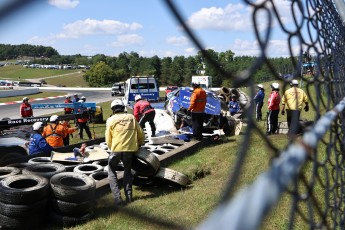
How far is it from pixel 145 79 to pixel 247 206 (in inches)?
1104

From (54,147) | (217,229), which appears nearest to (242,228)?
(217,229)

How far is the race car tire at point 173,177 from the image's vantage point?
749 cm

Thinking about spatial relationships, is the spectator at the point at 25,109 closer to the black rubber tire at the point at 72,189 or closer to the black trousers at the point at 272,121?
the black trousers at the point at 272,121

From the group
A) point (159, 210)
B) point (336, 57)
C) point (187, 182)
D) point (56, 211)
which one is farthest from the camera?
point (187, 182)

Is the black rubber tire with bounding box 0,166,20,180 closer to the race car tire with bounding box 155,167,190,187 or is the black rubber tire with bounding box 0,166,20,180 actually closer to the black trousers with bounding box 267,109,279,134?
the race car tire with bounding box 155,167,190,187

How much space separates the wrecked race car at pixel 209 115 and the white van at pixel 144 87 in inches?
537

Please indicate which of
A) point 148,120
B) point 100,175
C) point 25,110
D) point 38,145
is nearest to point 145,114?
point 148,120

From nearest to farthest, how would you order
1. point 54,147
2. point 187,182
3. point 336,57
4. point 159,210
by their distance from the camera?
point 336,57
point 159,210
point 187,182
point 54,147

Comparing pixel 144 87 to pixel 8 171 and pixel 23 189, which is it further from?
pixel 23 189

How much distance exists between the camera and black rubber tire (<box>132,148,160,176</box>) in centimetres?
738

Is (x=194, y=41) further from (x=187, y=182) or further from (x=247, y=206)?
(x=187, y=182)

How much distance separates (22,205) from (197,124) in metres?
6.93

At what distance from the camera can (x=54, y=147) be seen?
32.2 feet

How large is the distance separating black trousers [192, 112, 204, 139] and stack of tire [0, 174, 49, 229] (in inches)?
250
